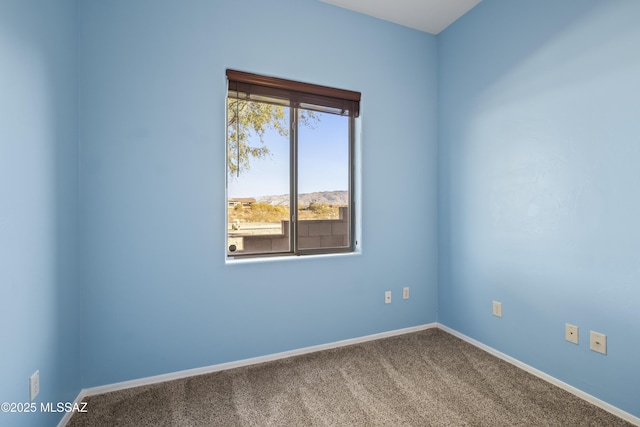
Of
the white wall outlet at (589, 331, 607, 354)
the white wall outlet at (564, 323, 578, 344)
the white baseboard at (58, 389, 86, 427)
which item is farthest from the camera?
the white wall outlet at (564, 323, 578, 344)

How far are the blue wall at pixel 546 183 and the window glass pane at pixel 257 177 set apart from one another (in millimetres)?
1551

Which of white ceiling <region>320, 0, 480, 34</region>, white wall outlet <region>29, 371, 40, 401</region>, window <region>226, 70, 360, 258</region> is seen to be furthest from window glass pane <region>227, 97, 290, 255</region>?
white wall outlet <region>29, 371, 40, 401</region>

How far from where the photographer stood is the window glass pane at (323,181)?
2.55m

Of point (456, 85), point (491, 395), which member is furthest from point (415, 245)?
point (456, 85)

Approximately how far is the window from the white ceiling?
698 mm

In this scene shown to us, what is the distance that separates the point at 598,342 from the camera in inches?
69.7

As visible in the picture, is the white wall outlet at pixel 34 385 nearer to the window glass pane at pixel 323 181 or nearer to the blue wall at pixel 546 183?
the window glass pane at pixel 323 181

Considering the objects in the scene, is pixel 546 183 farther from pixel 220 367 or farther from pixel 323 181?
pixel 220 367

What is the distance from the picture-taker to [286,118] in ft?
8.15

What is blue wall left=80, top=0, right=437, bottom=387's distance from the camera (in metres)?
1.89

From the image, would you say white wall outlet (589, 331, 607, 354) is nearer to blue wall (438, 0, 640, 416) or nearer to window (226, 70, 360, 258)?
blue wall (438, 0, 640, 416)

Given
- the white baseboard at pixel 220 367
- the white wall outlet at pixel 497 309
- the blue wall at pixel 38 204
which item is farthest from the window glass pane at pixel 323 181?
the blue wall at pixel 38 204

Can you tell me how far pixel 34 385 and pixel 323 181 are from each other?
83.1 inches

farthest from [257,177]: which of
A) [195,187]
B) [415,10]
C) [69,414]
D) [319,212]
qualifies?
[415,10]
